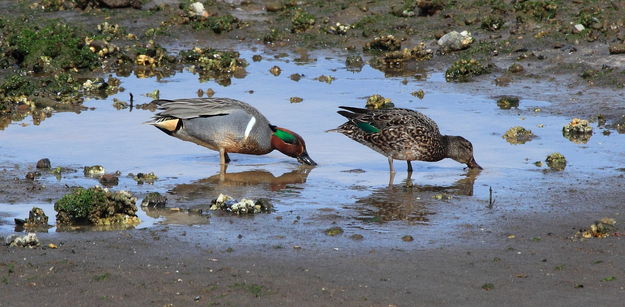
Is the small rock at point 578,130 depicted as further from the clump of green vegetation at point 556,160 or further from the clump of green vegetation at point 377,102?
the clump of green vegetation at point 377,102

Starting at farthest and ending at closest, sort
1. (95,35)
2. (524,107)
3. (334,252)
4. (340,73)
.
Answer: (95,35) → (340,73) → (524,107) → (334,252)

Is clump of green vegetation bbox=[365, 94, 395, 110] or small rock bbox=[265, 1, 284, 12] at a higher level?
small rock bbox=[265, 1, 284, 12]

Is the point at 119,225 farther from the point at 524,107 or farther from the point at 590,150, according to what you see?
the point at 524,107

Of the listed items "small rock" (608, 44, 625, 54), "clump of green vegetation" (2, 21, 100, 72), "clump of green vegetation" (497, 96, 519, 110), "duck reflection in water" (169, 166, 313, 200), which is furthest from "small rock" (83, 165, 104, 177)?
"small rock" (608, 44, 625, 54)

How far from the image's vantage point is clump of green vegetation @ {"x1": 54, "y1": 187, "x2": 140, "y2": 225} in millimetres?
9266

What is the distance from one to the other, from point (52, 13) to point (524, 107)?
10544mm

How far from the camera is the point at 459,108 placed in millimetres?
15367

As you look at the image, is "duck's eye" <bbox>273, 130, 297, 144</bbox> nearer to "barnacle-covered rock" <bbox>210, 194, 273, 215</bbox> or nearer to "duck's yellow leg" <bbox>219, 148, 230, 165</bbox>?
"duck's yellow leg" <bbox>219, 148, 230, 165</bbox>

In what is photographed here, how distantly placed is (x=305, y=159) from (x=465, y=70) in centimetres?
519

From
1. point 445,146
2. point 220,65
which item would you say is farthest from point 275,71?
point 445,146

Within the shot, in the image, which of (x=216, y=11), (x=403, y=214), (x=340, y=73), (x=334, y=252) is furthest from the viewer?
(x=216, y=11)

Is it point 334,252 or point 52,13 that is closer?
point 334,252

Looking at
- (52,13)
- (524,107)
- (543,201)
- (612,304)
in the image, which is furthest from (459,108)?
(52,13)

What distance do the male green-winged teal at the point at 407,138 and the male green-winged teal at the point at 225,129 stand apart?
0.78 m
